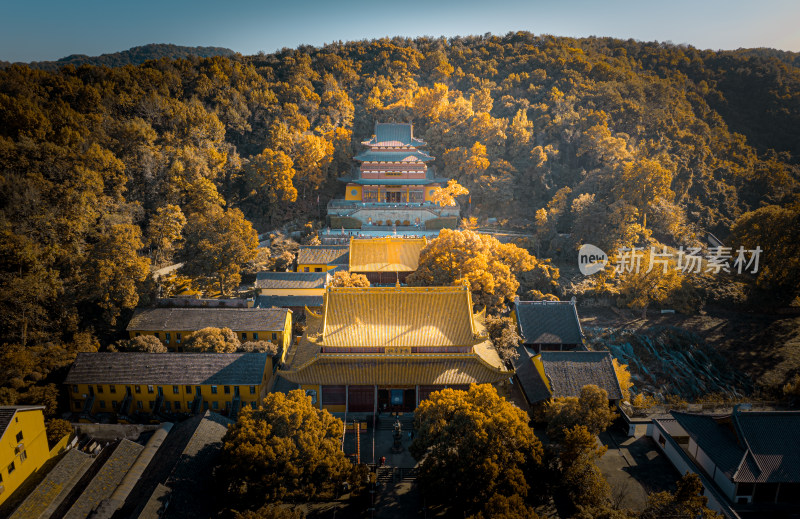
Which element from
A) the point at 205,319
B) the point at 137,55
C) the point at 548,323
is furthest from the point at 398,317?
the point at 137,55

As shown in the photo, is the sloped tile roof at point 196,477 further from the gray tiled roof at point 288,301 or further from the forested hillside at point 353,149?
the forested hillside at point 353,149

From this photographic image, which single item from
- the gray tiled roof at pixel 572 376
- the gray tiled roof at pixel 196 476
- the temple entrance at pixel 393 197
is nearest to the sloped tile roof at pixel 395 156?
the temple entrance at pixel 393 197

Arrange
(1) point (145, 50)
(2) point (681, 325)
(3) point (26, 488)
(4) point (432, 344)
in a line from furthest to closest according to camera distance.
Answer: (1) point (145, 50) → (2) point (681, 325) → (4) point (432, 344) → (3) point (26, 488)

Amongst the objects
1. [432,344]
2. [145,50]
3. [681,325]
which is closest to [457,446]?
[432,344]

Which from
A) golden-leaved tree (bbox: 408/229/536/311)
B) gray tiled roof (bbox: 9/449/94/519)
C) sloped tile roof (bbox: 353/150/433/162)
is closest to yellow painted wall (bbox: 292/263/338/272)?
golden-leaved tree (bbox: 408/229/536/311)

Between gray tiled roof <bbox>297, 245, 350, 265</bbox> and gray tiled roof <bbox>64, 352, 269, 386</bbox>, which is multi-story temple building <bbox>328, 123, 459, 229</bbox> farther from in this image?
gray tiled roof <bbox>64, 352, 269, 386</bbox>

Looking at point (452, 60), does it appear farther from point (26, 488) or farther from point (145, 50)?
point (26, 488)

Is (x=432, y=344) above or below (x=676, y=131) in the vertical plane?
below
